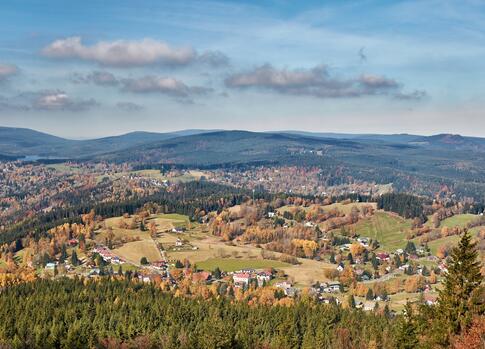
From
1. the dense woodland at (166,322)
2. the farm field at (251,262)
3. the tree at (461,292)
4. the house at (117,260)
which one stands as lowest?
the farm field at (251,262)

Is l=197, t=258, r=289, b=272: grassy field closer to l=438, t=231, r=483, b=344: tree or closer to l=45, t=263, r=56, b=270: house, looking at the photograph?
l=45, t=263, r=56, b=270: house

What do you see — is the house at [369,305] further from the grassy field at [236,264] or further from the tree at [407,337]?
the tree at [407,337]

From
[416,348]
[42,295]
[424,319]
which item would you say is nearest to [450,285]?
[416,348]

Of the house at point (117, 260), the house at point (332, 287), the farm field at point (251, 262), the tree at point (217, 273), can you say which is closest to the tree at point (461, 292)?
the house at point (332, 287)

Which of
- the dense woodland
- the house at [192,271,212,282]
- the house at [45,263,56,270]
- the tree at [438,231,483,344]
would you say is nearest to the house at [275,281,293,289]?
the dense woodland

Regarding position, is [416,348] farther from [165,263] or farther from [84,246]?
[84,246]

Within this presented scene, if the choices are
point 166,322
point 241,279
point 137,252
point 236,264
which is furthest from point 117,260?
point 166,322
